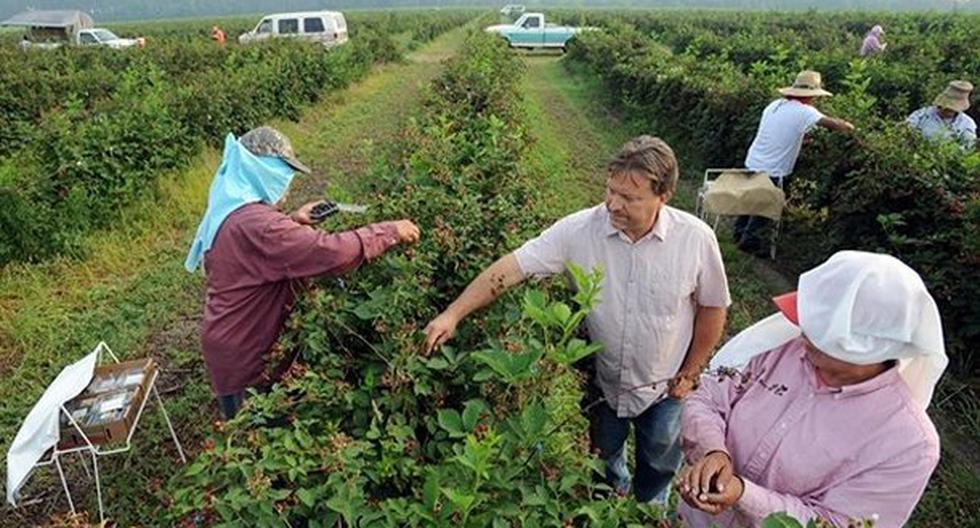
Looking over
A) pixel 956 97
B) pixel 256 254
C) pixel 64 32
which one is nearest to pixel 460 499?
A: pixel 256 254

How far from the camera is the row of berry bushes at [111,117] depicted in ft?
21.3

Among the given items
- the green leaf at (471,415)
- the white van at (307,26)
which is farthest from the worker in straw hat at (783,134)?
the white van at (307,26)

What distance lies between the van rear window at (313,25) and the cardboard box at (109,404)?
22.1 metres

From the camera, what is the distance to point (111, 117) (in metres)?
Answer: 7.95

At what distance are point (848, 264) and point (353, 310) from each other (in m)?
1.56

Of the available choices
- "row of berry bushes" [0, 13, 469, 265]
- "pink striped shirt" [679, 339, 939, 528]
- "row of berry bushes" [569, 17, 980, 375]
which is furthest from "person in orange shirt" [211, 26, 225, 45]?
"pink striped shirt" [679, 339, 939, 528]

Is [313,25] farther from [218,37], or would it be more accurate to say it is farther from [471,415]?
[471,415]

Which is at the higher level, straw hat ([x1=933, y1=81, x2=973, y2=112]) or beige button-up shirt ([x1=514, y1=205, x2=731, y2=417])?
beige button-up shirt ([x1=514, y1=205, x2=731, y2=417])

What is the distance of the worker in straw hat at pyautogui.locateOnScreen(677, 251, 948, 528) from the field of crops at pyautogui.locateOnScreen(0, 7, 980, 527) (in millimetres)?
383

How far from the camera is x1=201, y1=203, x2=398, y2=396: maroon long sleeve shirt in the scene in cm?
273

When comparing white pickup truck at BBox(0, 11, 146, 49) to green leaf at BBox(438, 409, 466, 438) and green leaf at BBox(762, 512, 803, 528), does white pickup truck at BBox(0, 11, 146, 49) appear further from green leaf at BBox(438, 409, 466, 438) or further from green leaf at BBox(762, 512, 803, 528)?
green leaf at BBox(762, 512, 803, 528)

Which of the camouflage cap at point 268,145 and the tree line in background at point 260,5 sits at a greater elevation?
the camouflage cap at point 268,145

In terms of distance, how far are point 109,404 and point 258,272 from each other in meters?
0.91

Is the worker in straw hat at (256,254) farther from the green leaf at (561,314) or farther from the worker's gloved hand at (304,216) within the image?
the green leaf at (561,314)
